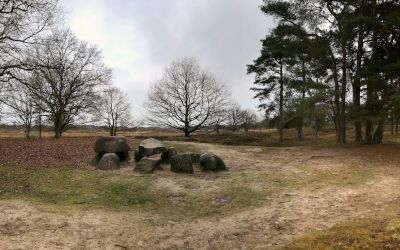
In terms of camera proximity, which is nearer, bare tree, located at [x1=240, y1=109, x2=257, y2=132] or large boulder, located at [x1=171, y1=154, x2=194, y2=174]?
large boulder, located at [x1=171, y1=154, x2=194, y2=174]

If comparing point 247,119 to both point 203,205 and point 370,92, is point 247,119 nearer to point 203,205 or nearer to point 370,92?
point 370,92

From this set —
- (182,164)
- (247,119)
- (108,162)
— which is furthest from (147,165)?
(247,119)

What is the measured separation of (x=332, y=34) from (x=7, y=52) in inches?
704

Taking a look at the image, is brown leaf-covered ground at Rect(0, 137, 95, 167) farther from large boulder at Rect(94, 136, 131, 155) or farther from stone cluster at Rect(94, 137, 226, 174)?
stone cluster at Rect(94, 137, 226, 174)

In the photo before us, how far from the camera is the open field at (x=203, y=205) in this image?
923 centimetres

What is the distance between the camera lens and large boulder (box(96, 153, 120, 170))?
53.2ft

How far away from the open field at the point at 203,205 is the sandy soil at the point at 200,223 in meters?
0.03

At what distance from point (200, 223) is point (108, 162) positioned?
22.7 ft

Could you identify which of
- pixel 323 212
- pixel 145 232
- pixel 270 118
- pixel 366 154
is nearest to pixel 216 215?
pixel 145 232

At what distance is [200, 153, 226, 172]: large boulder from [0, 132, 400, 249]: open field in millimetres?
489

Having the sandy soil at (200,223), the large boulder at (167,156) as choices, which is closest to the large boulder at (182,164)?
the large boulder at (167,156)

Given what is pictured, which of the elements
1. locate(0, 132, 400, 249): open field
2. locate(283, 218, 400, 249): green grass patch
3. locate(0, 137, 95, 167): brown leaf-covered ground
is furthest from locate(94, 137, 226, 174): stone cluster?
locate(283, 218, 400, 249): green grass patch

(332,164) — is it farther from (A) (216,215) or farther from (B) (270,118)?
(B) (270,118)

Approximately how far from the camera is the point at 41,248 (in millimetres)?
8688
